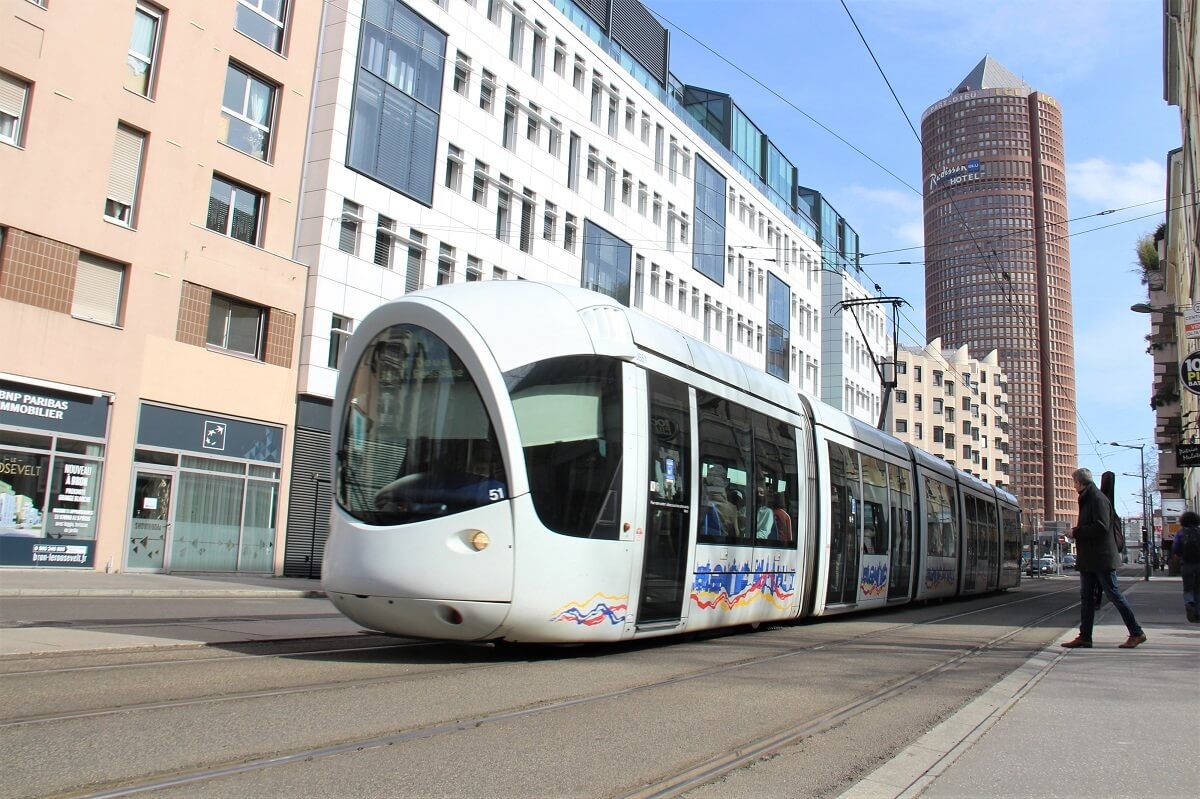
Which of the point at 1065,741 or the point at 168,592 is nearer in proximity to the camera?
the point at 1065,741

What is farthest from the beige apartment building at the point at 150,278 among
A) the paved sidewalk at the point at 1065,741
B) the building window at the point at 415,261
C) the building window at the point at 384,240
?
the paved sidewalk at the point at 1065,741

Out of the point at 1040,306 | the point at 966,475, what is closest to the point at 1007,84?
the point at 1040,306

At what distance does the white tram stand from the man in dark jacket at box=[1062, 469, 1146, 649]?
3.51 meters

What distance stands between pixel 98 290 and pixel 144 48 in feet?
18.3

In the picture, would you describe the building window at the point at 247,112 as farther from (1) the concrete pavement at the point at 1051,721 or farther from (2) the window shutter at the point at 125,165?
(1) the concrete pavement at the point at 1051,721

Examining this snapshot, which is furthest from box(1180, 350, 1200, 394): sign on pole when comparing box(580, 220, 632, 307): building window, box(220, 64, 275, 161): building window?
box(220, 64, 275, 161): building window

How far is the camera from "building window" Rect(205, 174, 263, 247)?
2327 centimetres

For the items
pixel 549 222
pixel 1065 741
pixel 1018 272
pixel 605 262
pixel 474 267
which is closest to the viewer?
pixel 1065 741

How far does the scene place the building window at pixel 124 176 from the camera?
20734 millimetres

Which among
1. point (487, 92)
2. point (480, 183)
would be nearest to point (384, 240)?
point (480, 183)

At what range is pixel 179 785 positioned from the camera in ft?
12.6

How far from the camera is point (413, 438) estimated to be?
25.8 ft

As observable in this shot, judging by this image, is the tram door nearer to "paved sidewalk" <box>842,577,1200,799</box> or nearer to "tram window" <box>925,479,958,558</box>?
"paved sidewalk" <box>842,577,1200,799</box>

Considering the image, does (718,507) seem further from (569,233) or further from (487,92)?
(569,233)
